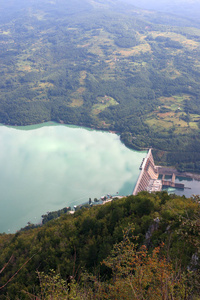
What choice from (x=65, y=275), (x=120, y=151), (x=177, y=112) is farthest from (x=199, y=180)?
(x=65, y=275)

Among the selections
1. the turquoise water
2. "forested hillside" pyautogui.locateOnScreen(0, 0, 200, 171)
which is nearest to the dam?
the turquoise water

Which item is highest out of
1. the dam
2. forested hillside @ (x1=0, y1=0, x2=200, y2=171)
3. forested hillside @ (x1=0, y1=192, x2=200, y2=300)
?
forested hillside @ (x1=0, y1=0, x2=200, y2=171)

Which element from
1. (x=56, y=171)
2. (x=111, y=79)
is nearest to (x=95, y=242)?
(x=56, y=171)

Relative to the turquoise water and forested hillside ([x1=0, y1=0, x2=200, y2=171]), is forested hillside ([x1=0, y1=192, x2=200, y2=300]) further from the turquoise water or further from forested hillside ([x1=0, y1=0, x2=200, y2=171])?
forested hillside ([x1=0, y1=0, x2=200, y2=171])

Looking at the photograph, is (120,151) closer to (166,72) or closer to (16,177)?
(16,177)

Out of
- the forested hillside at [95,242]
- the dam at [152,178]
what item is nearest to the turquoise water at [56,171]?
the dam at [152,178]
